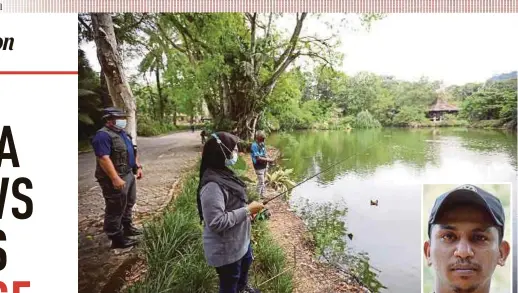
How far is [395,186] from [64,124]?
147 centimetres

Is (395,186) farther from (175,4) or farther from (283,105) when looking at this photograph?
(175,4)

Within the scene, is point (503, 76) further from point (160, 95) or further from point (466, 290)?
point (160, 95)

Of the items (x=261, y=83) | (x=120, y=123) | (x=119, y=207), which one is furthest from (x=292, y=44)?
(x=119, y=207)

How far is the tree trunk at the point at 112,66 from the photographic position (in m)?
1.45

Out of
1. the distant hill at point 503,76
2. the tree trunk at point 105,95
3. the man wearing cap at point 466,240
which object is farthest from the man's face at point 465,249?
the tree trunk at point 105,95

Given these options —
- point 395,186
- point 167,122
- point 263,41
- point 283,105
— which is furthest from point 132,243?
point 395,186

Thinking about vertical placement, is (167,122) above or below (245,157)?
above

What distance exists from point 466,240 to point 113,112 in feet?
5.24

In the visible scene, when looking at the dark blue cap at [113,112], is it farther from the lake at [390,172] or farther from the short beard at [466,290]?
the short beard at [466,290]

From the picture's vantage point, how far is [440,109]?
1524 millimetres

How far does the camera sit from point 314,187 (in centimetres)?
153

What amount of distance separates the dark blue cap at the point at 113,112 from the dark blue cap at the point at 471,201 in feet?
4.62

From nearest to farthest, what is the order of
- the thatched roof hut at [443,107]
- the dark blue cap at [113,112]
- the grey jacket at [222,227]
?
the grey jacket at [222,227]
the dark blue cap at [113,112]
the thatched roof hut at [443,107]

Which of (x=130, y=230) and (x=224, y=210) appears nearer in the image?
(x=224, y=210)
